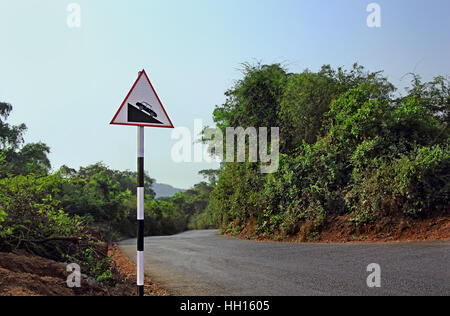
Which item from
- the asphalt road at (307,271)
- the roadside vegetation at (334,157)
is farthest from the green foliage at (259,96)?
the asphalt road at (307,271)

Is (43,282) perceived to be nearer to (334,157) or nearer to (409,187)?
(409,187)

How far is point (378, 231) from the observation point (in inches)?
505

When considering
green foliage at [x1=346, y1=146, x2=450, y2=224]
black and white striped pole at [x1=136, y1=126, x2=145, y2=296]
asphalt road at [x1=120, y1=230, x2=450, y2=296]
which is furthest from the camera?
green foliage at [x1=346, y1=146, x2=450, y2=224]

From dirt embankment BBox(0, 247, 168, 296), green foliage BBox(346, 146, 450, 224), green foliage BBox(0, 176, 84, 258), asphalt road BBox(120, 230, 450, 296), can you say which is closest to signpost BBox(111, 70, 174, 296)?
dirt embankment BBox(0, 247, 168, 296)

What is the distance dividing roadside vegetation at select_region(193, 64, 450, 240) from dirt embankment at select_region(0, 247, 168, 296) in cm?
877

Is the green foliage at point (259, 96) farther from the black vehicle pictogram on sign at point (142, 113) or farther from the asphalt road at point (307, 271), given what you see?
the black vehicle pictogram on sign at point (142, 113)

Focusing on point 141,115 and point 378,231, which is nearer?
point 141,115

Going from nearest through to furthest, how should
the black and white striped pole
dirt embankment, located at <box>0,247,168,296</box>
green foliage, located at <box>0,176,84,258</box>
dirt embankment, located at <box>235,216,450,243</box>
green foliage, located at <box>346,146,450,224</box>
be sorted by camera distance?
dirt embankment, located at <box>0,247,168,296</box> → the black and white striped pole → green foliage, located at <box>0,176,84,258</box> → dirt embankment, located at <box>235,216,450,243</box> → green foliage, located at <box>346,146,450,224</box>

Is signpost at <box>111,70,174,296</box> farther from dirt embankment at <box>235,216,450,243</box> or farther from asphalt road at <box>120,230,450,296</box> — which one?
dirt embankment at <box>235,216,450,243</box>

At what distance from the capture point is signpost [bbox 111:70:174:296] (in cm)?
614

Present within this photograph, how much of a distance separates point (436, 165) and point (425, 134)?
2193 mm

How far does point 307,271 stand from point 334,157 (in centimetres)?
849

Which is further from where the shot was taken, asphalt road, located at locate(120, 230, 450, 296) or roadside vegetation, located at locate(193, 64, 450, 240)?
roadside vegetation, located at locate(193, 64, 450, 240)

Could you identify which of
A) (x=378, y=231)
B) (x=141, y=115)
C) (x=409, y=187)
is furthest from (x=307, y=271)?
(x=409, y=187)
